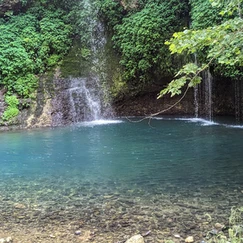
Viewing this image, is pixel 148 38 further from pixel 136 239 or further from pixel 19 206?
pixel 136 239

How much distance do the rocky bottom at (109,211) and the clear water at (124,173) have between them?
0.05 feet

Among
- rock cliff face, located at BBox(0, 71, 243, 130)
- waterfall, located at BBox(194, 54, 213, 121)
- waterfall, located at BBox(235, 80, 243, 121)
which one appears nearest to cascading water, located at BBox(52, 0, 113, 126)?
rock cliff face, located at BBox(0, 71, 243, 130)

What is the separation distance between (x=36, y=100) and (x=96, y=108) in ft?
9.17

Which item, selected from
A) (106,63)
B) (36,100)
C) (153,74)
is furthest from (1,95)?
(153,74)

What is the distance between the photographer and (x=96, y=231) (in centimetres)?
403

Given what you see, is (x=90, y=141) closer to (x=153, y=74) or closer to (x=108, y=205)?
(x=108, y=205)

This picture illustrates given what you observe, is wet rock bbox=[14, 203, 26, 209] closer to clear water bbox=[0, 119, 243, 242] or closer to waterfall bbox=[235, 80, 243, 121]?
clear water bbox=[0, 119, 243, 242]

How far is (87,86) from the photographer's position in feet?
48.2

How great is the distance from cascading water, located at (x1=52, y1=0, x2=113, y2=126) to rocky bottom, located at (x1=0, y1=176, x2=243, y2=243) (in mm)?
8172

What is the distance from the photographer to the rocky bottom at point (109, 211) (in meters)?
3.94

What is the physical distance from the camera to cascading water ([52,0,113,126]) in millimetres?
13914

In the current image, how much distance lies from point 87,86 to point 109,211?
1064 cm

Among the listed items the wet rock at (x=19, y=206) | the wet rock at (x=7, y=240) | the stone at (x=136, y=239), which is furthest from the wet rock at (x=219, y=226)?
the wet rock at (x=19, y=206)

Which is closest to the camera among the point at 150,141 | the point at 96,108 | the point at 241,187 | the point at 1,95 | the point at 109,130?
the point at 241,187
